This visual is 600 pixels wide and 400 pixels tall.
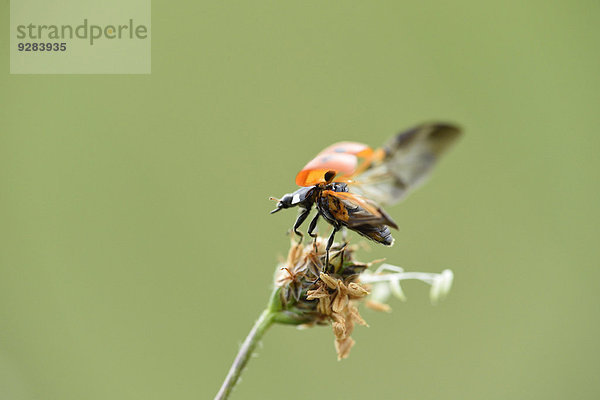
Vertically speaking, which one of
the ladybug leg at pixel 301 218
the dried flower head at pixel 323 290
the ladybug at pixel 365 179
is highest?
the ladybug at pixel 365 179

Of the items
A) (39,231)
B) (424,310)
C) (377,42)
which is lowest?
(424,310)

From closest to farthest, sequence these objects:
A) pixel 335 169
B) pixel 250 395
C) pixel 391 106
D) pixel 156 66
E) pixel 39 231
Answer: pixel 335 169 → pixel 250 395 → pixel 39 231 → pixel 156 66 → pixel 391 106

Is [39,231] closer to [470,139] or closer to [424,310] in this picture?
[424,310]

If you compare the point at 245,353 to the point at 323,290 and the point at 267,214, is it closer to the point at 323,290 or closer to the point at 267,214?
the point at 323,290

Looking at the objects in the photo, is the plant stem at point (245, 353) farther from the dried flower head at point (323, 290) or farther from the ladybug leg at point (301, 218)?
the ladybug leg at point (301, 218)

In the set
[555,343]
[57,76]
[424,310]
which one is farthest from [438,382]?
[57,76]

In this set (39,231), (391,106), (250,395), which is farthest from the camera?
(391,106)

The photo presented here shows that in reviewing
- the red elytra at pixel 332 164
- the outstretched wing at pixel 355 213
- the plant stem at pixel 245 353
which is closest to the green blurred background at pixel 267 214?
the plant stem at pixel 245 353

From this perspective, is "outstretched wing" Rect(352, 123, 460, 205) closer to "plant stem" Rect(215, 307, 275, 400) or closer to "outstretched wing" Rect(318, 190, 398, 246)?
"outstretched wing" Rect(318, 190, 398, 246)
